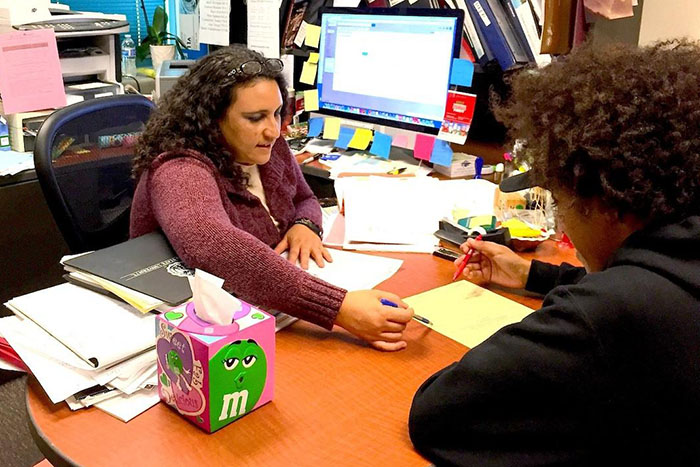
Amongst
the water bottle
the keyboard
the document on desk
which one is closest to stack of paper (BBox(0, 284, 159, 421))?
the document on desk

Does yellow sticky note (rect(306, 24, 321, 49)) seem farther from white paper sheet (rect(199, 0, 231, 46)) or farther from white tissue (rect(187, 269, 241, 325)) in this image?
white tissue (rect(187, 269, 241, 325))

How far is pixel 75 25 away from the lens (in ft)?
8.23

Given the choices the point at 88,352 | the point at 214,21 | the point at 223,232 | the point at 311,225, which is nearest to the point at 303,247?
the point at 311,225

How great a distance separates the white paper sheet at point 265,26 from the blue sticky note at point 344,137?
1.48ft

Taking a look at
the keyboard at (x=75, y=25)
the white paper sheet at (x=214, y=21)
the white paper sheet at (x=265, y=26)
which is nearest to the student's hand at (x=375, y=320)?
the white paper sheet at (x=265, y=26)

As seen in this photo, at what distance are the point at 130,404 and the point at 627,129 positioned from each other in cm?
73

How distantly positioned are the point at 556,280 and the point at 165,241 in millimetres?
759

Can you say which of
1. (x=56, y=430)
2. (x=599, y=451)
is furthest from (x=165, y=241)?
(x=599, y=451)

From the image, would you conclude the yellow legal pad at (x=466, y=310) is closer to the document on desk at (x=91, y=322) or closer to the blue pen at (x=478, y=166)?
the document on desk at (x=91, y=322)

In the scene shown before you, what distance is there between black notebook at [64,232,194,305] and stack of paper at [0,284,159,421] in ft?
0.18

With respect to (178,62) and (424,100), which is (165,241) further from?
(178,62)

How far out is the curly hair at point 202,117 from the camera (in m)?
1.49

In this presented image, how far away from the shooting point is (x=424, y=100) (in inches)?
84.7

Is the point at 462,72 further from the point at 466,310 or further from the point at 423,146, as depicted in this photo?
the point at 466,310
